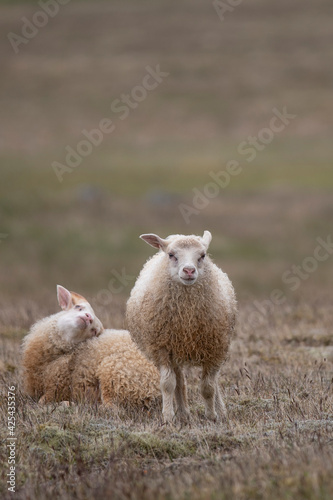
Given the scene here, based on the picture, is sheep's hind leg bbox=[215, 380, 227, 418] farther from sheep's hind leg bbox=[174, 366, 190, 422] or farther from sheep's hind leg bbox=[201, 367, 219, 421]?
sheep's hind leg bbox=[174, 366, 190, 422]

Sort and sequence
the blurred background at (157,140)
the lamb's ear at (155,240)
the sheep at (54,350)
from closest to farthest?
the lamb's ear at (155,240), the sheep at (54,350), the blurred background at (157,140)

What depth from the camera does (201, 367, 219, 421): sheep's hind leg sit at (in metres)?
7.65

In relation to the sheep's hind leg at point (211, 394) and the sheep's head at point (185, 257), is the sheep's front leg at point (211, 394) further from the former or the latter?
the sheep's head at point (185, 257)

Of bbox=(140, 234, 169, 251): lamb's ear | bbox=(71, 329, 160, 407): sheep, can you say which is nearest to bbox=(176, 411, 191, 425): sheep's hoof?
bbox=(71, 329, 160, 407): sheep

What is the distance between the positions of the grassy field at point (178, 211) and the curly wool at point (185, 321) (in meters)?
0.64

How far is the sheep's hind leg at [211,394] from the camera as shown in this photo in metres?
7.65

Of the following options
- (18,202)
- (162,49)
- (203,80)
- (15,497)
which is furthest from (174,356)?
(162,49)

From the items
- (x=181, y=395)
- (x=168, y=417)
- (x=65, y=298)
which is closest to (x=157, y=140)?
(x=65, y=298)

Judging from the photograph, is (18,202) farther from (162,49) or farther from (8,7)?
(8,7)

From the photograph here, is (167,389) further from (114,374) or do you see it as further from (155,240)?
(155,240)

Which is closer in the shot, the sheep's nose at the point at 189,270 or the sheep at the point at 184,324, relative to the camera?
the sheep's nose at the point at 189,270

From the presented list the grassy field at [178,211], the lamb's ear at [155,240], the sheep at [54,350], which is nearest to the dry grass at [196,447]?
the grassy field at [178,211]

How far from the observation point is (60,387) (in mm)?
8383

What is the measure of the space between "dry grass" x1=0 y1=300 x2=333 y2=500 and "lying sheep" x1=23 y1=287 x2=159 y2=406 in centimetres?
29
